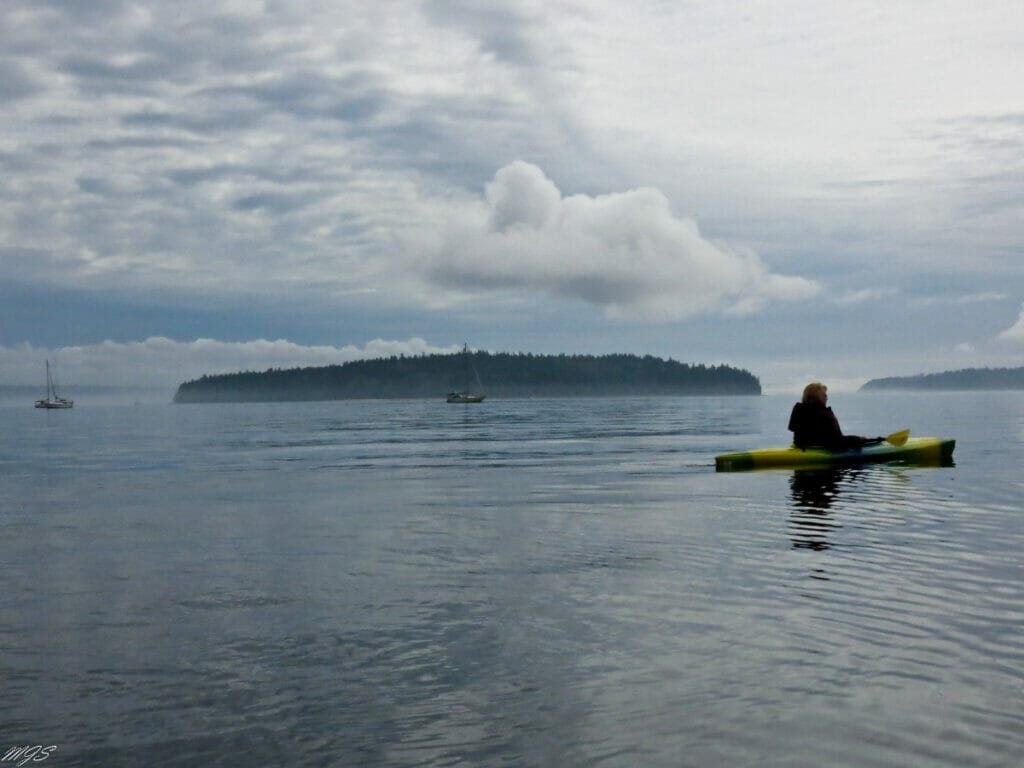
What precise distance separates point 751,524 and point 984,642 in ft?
30.7

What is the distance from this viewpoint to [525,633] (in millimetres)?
10445

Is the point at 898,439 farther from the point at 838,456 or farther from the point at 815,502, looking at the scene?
the point at 815,502

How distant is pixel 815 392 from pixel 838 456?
3.58 meters

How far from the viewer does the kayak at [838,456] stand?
30.6 metres

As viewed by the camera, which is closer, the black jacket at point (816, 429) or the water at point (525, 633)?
the water at point (525, 633)

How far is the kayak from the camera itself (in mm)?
30609
